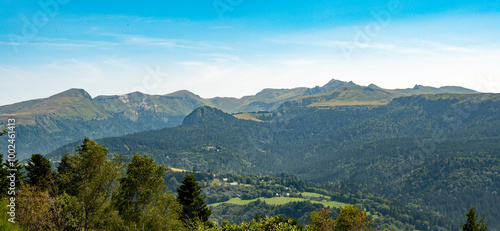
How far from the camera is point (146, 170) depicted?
5078 centimetres

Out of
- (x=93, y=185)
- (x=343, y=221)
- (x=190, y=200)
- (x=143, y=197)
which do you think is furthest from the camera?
(x=190, y=200)

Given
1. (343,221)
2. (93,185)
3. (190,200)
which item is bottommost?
(343,221)

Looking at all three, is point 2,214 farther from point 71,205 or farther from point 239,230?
point 239,230

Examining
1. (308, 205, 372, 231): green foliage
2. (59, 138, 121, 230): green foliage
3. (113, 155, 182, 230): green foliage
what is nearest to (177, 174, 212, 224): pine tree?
(113, 155, 182, 230): green foliage

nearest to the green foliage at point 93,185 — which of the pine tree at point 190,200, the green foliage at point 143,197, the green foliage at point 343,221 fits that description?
the green foliage at point 143,197

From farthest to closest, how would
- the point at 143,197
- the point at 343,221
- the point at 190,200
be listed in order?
the point at 190,200, the point at 343,221, the point at 143,197

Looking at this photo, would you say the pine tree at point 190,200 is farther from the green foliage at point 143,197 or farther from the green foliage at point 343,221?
the green foliage at point 343,221

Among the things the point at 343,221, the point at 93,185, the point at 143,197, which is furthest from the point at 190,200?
the point at 343,221

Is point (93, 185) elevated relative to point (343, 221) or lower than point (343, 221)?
elevated

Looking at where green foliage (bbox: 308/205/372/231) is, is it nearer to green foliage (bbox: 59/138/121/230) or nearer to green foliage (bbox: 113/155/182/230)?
green foliage (bbox: 113/155/182/230)

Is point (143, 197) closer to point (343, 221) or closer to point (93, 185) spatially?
point (93, 185)

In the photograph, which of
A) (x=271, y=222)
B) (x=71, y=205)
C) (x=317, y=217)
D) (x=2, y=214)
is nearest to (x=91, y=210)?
(x=71, y=205)

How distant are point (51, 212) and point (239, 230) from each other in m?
29.2

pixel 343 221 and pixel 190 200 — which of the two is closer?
pixel 343 221
